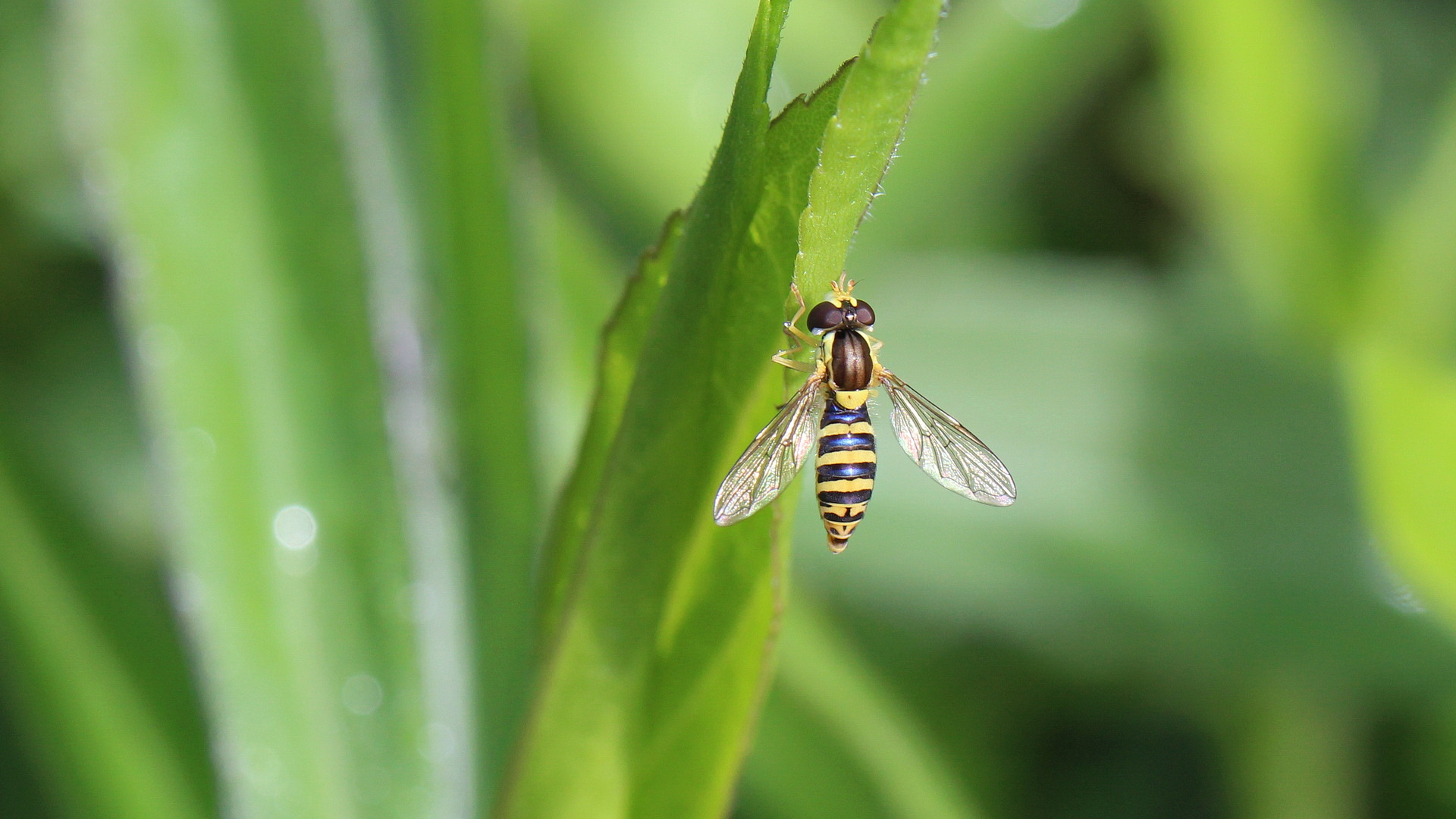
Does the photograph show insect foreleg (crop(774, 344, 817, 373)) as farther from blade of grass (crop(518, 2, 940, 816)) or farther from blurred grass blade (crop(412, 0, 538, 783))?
blurred grass blade (crop(412, 0, 538, 783))

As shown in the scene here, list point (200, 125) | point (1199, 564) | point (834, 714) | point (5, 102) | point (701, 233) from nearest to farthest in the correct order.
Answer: point (701, 233)
point (200, 125)
point (834, 714)
point (1199, 564)
point (5, 102)

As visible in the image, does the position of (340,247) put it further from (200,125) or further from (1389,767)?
(1389,767)

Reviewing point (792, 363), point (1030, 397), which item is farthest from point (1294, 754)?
point (792, 363)

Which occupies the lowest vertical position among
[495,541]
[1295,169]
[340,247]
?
[495,541]

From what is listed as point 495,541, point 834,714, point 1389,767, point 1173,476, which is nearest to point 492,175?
point 495,541

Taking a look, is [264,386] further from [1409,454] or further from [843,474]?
[1409,454]

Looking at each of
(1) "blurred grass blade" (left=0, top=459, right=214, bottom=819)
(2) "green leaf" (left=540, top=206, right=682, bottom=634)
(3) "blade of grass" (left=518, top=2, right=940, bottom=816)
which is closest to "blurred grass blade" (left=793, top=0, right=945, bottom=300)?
(3) "blade of grass" (left=518, top=2, right=940, bottom=816)
